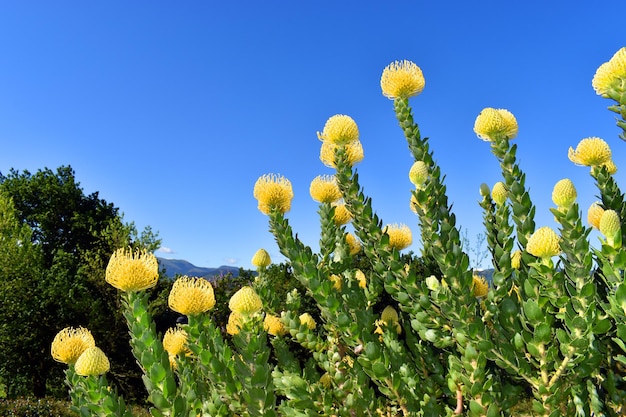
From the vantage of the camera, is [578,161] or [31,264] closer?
[578,161]

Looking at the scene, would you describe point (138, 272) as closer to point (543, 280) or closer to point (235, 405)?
point (235, 405)

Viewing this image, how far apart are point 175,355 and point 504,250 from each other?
244 centimetres

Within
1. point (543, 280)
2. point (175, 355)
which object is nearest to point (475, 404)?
point (543, 280)

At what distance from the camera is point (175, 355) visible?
12.1ft

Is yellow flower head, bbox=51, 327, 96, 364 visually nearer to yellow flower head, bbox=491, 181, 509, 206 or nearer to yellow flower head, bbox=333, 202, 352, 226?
yellow flower head, bbox=333, 202, 352, 226

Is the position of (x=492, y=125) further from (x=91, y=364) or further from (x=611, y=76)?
(x=91, y=364)

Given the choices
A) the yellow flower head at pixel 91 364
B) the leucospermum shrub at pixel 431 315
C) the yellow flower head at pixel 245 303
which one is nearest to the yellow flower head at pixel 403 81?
the leucospermum shrub at pixel 431 315

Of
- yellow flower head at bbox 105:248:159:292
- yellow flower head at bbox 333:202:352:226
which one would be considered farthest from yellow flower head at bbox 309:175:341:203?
yellow flower head at bbox 105:248:159:292

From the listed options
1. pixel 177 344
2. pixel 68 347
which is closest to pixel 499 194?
pixel 177 344

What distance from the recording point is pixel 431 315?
2.92m

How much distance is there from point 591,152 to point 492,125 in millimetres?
632

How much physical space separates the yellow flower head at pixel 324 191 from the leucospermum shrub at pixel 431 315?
12.1 inches

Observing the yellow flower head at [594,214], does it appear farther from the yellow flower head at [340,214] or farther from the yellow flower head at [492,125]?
the yellow flower head at [340,214]

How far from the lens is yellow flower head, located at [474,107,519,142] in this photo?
304 cm
